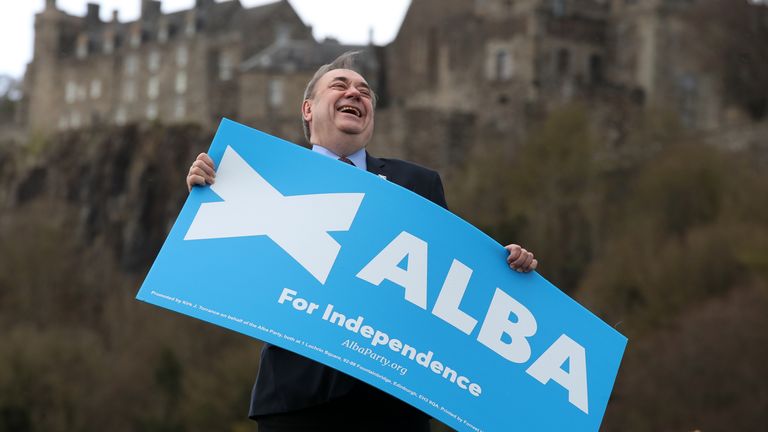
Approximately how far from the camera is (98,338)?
57031mm

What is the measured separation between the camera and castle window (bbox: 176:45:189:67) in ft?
227

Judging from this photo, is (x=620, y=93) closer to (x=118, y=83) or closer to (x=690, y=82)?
(x=690, y=82)

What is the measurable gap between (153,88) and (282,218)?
64.9 metres

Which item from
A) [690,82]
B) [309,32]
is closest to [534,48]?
[690,82]

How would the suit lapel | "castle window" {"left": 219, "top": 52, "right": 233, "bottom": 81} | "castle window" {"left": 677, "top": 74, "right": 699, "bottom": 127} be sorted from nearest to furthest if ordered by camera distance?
the suit lapel
"castle window" {"left": 677, "top": 74, "right": 699, "bottom": 127}
"castle window" {"left": 219, "top": 52, "right": 233, "bottom": 81}

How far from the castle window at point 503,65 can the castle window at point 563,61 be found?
1657 millimetres

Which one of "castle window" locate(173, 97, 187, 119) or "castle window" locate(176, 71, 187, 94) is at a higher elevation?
"castle window" locate(176, 71, 187, 94)

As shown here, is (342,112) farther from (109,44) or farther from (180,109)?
(109,44)

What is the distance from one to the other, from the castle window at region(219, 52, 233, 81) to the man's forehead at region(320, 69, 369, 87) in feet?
198

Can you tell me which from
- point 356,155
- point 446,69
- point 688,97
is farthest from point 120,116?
point 356,155

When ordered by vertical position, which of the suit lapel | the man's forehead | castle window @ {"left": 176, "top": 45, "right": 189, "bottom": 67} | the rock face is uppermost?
the man's forehead

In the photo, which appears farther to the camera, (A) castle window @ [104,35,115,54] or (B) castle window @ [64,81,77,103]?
(A) castle window @ [104,35,115,54]

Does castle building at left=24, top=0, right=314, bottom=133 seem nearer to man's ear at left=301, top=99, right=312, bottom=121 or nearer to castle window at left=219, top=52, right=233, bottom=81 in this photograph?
castle window at left=219, top=52, right=233, bottom=81

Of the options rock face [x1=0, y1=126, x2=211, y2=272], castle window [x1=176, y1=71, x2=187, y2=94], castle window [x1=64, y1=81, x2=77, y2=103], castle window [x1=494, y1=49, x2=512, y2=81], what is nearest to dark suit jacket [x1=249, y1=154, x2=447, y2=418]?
castle window [x1=494, y1=49, x2=512, y2=81]
